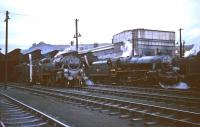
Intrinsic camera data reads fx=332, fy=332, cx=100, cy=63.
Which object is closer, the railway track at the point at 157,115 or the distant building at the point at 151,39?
the railway track at the point at 157,115

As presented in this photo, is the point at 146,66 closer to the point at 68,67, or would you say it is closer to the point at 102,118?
the point at 68,67

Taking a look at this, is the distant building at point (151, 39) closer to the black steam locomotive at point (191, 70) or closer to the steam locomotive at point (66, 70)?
the steam locomotive at point (66, 70)

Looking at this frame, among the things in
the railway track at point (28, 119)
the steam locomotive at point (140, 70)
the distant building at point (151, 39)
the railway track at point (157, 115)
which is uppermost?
the distant building at point (151, 39)

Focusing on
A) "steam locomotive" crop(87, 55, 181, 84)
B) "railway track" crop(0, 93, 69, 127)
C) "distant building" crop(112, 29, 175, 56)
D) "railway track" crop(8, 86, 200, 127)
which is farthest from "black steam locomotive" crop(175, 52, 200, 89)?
"distant building" crop(112, 29, 175, 56)

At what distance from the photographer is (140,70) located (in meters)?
26.9

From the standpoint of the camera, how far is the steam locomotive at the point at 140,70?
25.1 m

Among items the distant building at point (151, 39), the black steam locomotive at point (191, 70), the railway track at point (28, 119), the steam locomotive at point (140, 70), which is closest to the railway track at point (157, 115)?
the railway track at point (28, 119)

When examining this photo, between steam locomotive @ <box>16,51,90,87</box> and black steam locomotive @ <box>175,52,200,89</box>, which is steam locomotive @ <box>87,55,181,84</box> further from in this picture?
steam locomotive @ <box>16,51,90,87</box>

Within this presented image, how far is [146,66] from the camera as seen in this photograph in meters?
26.8

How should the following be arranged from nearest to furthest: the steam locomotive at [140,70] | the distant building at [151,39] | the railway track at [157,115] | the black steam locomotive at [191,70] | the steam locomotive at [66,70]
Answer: the railway track at [157,115], the black steam locomotive at [191,70], the steam locomotive at [140,70], the steam locomotive at [66,70], the distant building at [151,39]

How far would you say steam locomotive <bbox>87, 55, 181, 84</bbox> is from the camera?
25078 millimetres

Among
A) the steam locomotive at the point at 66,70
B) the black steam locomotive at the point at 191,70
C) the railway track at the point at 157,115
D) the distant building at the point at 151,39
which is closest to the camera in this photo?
the railway track at the point at 157,115

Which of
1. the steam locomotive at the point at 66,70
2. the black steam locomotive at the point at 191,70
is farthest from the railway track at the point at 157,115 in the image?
the steam locomotive at the point at 66,70

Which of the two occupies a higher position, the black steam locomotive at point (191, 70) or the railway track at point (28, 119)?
the black steam locomotive at point (191, 70)
